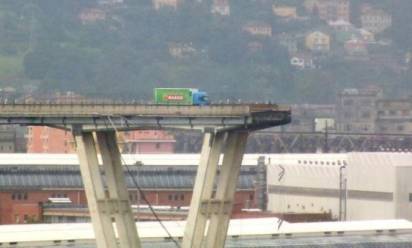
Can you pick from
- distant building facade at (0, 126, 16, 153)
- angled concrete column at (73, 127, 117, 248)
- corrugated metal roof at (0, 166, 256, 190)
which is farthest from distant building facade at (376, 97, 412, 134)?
angled concrete column at (73, 127, 117, 248)

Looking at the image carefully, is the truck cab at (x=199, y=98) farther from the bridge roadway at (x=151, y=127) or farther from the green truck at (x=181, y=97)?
the bridge roadway at (x=151, y=127)

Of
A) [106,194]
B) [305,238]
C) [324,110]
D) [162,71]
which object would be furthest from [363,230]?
[162,71]

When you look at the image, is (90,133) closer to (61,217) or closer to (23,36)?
(61,217)

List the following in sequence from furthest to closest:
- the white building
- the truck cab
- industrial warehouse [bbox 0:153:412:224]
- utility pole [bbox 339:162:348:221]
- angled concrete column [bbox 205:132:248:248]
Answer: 1. utility pole [bbox 339:162:348:221]
2. industrial warehouse [bbox 0:153:412:224]
3. the white building
4. the truck cab
5. angled concrete column [bbox 205:132:248:248]

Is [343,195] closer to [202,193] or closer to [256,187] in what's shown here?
[256,187]

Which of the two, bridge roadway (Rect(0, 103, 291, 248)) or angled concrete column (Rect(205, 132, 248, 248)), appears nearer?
bridge roadway (Rect(0, 103, 291, 248))

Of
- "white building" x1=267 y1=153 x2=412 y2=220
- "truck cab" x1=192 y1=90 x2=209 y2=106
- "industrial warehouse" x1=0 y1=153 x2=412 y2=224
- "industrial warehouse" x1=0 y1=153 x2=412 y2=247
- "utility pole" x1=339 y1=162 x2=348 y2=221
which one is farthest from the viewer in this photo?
"utility pole" x1=339 y1=162 x2=348 y2=221

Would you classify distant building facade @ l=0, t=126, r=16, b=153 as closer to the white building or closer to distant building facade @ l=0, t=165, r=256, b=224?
the white building
